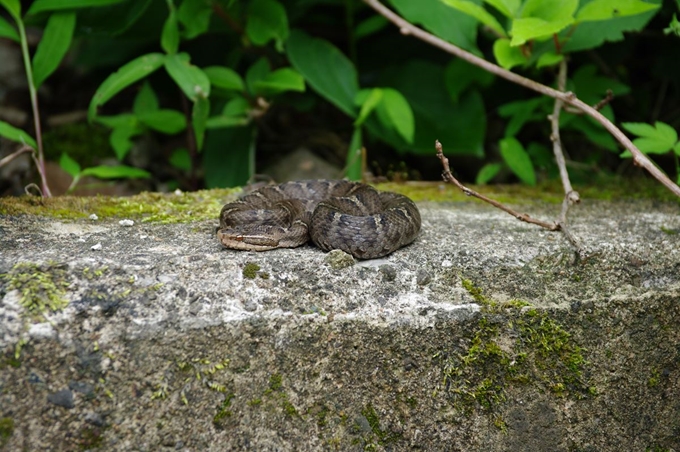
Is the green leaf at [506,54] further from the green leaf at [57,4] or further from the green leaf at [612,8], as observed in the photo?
the green leaf at [57,4]

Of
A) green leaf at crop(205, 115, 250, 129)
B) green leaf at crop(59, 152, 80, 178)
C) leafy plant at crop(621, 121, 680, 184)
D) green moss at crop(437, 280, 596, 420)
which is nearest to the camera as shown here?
green moss at crop(437, 280, 596, 420)

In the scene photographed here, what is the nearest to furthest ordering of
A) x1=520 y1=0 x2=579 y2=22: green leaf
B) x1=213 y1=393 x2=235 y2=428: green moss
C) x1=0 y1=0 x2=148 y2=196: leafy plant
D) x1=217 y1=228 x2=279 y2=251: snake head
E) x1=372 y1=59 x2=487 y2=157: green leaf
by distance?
1. x1=213 y1=393 x2=235 y2=428: green moss
2. x1=217 y1=228 x2=279 y2=251: snake head
3. x1=520 y1=0 x2=579 y2=22: green leaf
4. x1=0 y1=0 x2=148 y2=196: leafy plant
5. x1=372 y1=59 x2=487 y2=157: green leaf

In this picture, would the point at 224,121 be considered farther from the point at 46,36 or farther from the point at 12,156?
the point at 12,156

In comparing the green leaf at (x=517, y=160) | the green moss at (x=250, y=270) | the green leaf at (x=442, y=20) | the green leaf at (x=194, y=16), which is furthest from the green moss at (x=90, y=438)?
the green leaf at (x=442, y=20)

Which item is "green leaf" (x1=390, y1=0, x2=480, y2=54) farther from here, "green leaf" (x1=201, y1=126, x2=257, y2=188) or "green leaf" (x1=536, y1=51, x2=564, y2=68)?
"green leaf" (x1=201, y1=126, x2=257, y2=188)

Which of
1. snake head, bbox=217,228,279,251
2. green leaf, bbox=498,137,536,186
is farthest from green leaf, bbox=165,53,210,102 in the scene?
green leaf, bbox=498,137,536,186

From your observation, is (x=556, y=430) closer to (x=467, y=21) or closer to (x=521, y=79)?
(x=521, y=79)

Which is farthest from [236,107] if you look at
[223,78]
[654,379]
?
[654,379]
